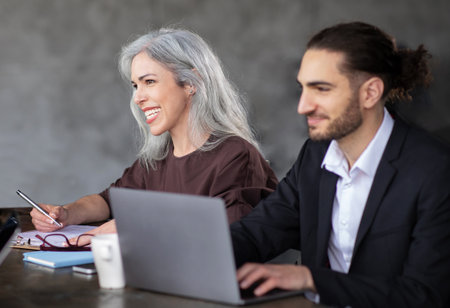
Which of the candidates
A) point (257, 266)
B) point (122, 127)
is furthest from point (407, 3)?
point (257, 266)

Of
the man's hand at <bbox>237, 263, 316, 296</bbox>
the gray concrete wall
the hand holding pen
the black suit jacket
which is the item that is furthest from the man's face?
the gray concrete wall

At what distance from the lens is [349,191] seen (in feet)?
5.74

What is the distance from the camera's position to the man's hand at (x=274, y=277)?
53.2 inches

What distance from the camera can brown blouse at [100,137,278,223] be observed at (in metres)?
2.22

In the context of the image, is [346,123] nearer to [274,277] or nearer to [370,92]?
[370,92]

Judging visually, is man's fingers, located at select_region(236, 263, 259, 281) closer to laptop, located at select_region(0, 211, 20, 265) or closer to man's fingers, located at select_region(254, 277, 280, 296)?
man's fingers, located at select_region(254, 277, 280, 296)

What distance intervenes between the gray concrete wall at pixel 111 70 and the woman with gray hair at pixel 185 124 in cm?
212

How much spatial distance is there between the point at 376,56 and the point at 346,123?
0.20 metres

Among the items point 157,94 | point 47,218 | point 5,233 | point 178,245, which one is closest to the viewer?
point 178,245

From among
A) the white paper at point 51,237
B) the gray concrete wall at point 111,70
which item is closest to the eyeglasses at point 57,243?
the white paper at point 51,237

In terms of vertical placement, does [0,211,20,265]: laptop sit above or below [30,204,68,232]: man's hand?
above

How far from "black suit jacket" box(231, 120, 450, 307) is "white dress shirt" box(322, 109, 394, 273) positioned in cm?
3

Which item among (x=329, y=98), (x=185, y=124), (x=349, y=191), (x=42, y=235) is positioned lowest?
(x=42, y=235)

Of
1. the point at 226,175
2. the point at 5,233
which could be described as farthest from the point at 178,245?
the point at 226,175
